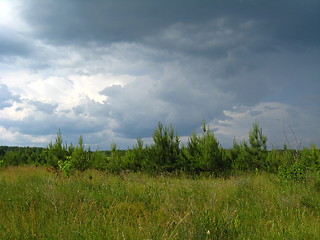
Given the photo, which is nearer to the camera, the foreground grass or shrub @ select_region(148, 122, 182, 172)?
the foreground grass

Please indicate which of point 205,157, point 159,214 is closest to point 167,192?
point 159,214

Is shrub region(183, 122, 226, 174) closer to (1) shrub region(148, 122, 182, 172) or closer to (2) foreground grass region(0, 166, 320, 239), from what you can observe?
(1) shrub region(148, 122, 182, 172)

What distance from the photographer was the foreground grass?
451 centimetres

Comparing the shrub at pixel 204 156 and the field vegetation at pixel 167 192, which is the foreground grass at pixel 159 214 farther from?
the shrub at pixel 204 156

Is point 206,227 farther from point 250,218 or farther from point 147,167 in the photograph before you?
point 147,167

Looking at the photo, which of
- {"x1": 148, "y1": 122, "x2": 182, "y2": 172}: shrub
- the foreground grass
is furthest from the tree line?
the foreground grass

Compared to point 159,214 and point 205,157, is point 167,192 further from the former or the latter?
point 205,157

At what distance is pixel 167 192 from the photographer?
329 inches

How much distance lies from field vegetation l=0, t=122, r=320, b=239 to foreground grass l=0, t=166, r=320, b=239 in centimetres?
2

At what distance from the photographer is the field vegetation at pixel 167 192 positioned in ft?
15.6

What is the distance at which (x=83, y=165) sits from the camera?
2391 cm

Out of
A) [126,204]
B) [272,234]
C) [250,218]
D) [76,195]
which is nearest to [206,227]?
[272,234]

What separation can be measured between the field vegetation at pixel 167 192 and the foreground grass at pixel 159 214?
23 mm

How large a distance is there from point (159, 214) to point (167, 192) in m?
2.61
